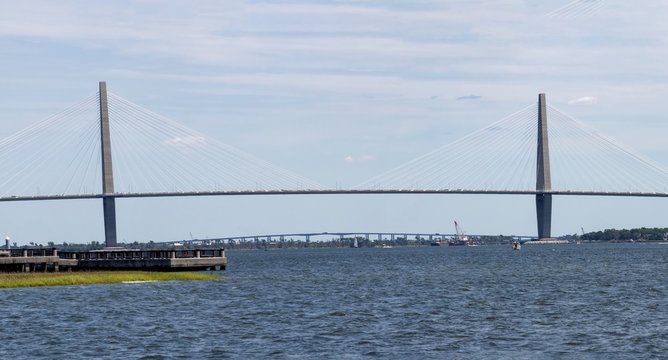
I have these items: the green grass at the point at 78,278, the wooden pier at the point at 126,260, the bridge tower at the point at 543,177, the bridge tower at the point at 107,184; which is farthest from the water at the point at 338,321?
the bridge tower at the point at 543,177

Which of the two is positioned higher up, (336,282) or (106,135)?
(106,135)

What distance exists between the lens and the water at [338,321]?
3481cm

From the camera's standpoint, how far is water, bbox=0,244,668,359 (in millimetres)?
34812

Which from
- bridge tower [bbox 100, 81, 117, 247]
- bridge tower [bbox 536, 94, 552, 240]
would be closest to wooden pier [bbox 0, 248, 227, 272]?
bridge tower [bbox 100, 81, 117, 247]

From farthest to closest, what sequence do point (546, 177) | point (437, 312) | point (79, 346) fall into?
point (546, 177) → point (437, 312) → point (79, 346)

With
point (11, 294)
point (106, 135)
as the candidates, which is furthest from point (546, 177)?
point (11, 294)

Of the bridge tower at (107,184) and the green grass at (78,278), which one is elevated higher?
the bridge tower at (107,184)

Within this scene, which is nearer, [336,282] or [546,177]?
[336,282]

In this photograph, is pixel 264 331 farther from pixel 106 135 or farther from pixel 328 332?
pixel 106 135

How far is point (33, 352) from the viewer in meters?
34.8

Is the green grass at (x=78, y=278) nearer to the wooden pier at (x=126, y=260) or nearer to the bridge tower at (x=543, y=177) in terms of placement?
the wooden pier at (x=126, y=260)

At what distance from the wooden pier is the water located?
9410mm

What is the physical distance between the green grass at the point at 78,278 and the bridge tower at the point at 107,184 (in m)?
64.3

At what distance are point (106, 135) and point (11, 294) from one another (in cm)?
8210
